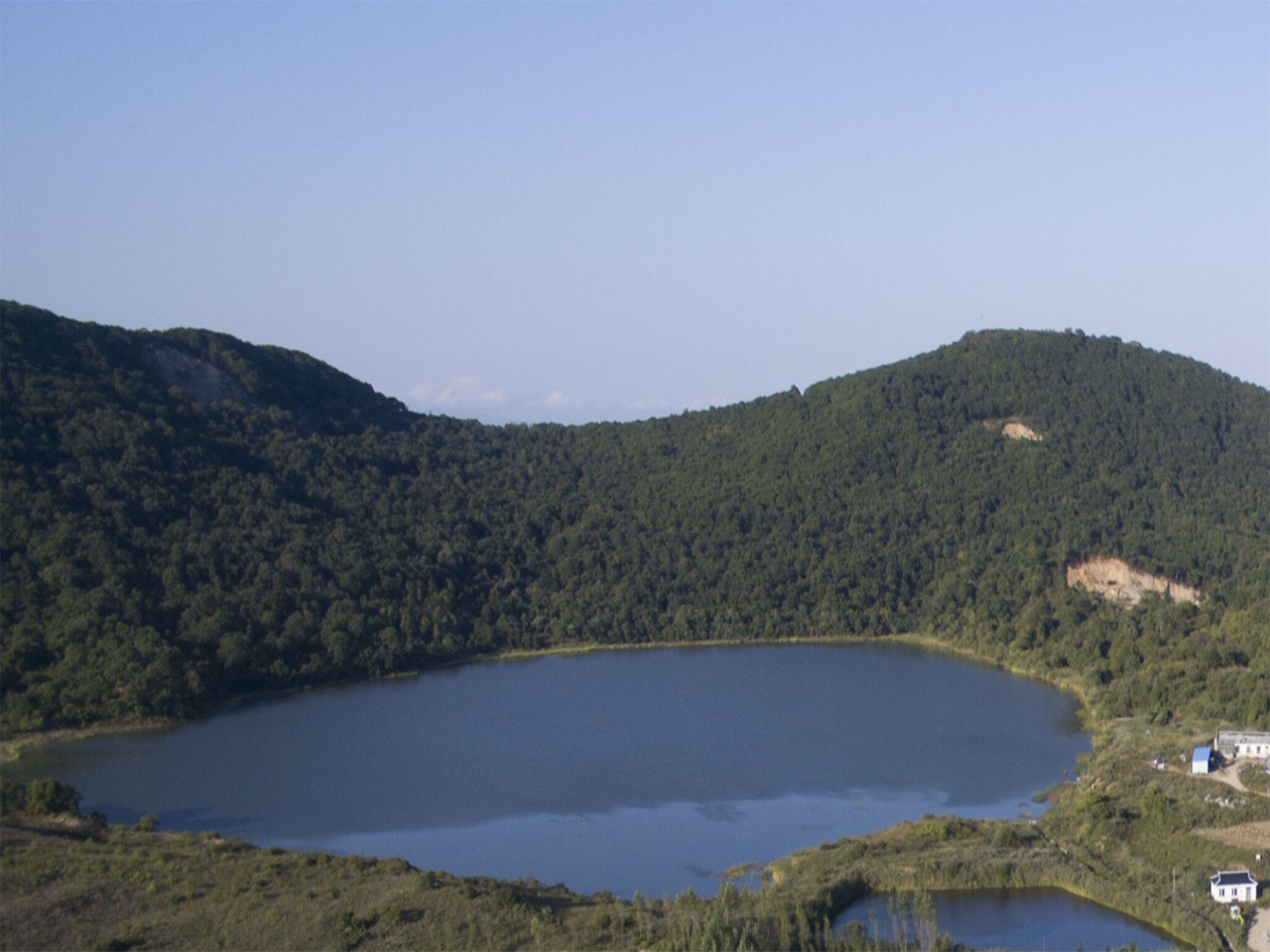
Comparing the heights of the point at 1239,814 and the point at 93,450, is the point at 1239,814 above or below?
below

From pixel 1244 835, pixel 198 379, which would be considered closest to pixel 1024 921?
pixel 1244 835

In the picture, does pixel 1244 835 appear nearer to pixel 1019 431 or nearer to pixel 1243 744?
pixel 1243 744

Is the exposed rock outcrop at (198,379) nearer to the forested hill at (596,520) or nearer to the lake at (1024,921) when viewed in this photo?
the forested hill at (596,520)

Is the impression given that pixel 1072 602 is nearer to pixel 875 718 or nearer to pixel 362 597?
pixel 875 718

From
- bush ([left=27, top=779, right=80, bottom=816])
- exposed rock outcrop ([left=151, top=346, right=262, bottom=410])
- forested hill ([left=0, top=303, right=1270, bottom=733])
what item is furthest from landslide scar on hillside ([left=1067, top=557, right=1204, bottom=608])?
bush ([left=27, top=779, right=80, bottom=816])

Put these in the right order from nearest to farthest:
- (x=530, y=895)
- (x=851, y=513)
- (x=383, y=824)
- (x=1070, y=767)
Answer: (x=530, y=895), (x=383, y=824), (x=1070, y=767), (x=851, y=513)

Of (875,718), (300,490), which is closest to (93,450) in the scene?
(300,490)
